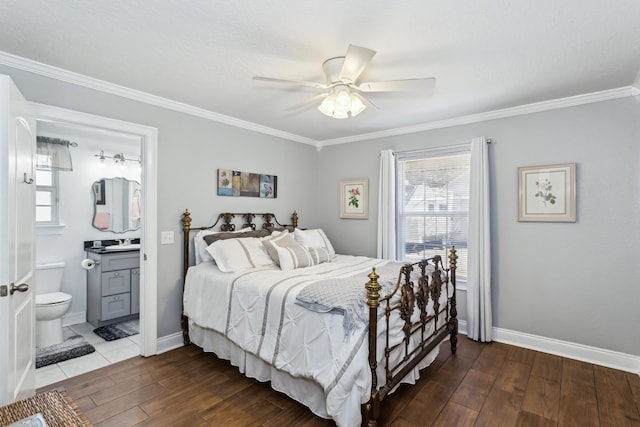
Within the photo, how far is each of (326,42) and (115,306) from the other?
3.85m

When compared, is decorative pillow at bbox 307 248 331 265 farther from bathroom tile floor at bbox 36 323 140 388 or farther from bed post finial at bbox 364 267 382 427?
bathroom tile floor at bbox 36 323 140 388

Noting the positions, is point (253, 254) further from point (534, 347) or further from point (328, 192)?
point (534, 347)

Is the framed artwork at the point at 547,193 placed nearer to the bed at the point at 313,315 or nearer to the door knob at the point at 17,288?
the bed at the point at 313,315

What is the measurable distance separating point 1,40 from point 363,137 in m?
3.55

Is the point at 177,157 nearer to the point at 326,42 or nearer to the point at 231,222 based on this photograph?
the point at 231,222

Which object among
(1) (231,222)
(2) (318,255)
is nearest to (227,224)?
(1) (231,222)

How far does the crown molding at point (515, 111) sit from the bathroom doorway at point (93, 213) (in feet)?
8.99

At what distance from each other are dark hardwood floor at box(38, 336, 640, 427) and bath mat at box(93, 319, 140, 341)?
0.76m

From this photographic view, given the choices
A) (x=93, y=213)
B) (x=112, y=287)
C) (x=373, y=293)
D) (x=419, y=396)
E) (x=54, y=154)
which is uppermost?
(x=54, y=154)

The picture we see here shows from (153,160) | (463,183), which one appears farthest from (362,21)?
(463,183)

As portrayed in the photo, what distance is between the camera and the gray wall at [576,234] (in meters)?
2.84

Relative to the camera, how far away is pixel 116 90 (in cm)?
282

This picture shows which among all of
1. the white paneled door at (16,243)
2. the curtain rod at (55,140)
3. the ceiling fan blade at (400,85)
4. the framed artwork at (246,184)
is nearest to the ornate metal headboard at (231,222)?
the framed artwork at (246,184)

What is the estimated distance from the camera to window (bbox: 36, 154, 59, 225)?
383 centimetres
